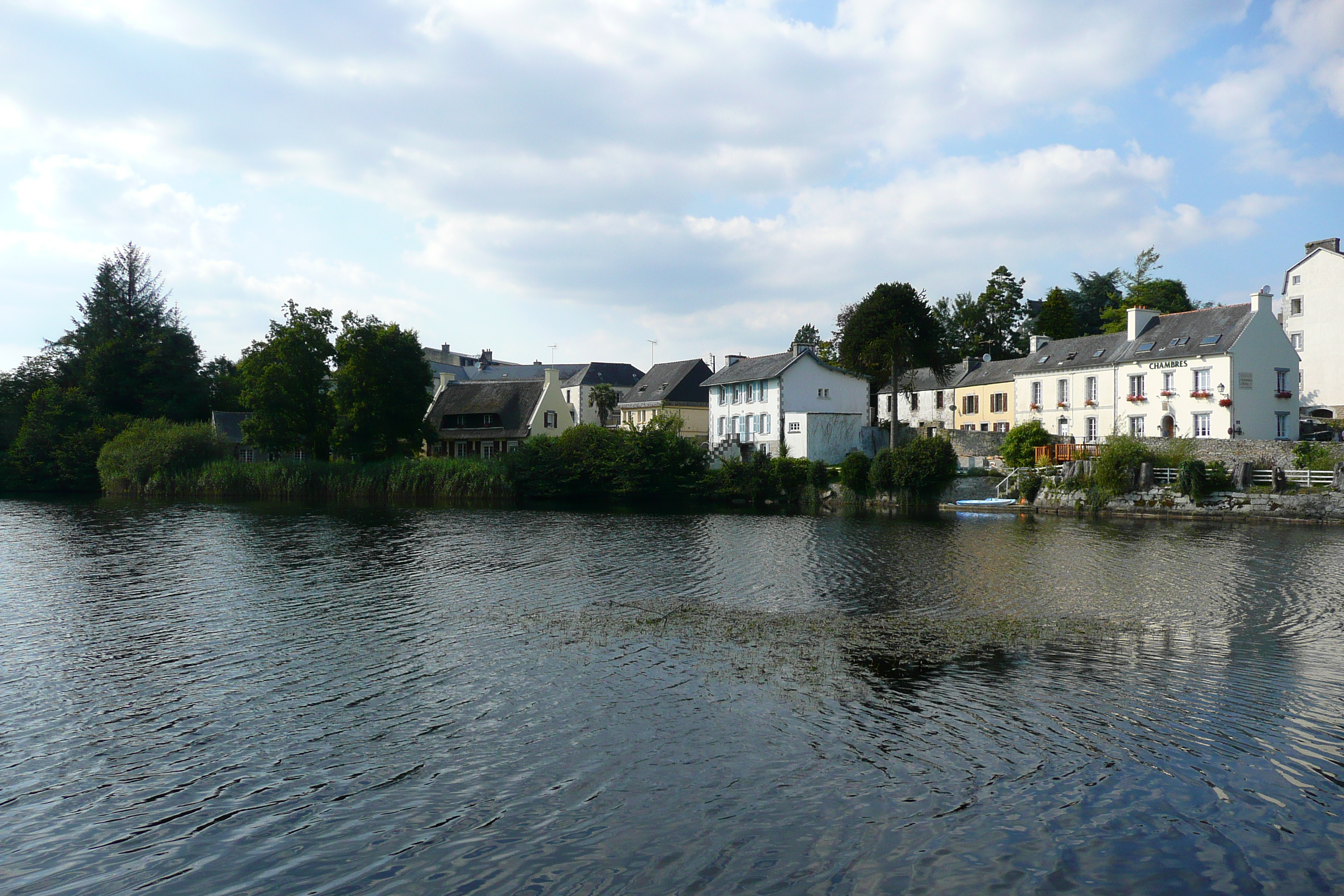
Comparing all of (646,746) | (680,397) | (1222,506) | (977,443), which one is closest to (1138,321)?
(977,443)

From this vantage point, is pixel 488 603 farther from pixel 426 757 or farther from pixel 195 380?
pixel 195 380

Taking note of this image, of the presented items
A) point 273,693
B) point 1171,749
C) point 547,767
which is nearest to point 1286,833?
point 1171,749

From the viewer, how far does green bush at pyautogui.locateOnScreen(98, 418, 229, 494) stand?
61.7 meters

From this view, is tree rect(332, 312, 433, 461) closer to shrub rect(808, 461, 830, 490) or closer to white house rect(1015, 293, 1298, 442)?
shrub rect(808, 461, 830, 490)

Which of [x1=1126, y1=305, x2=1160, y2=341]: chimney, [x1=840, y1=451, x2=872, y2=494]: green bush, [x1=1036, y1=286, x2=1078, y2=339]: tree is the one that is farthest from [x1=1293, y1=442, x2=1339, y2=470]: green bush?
[x1=1036, y1=286, x2=1078, y2=339]: tree

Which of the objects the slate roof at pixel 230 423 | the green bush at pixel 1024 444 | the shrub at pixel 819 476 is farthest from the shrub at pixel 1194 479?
the slate roof at pixel 230 423

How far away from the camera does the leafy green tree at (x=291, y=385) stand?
205ft

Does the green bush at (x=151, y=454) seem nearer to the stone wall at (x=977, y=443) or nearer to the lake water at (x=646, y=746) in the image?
the lake water at (x=646, y=746)

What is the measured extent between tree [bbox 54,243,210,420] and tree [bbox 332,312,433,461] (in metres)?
23.1

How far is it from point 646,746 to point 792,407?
188 feet

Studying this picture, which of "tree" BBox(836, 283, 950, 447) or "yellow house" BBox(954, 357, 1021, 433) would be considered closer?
"tree" BBox(836, 283, 950, 447)

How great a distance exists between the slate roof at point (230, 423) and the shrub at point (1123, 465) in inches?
2678

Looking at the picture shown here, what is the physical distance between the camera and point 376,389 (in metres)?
64.6

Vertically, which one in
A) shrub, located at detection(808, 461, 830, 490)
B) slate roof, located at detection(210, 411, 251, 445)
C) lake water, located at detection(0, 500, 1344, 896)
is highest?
slate roof, located at detection(210, 411, 251, 445)
